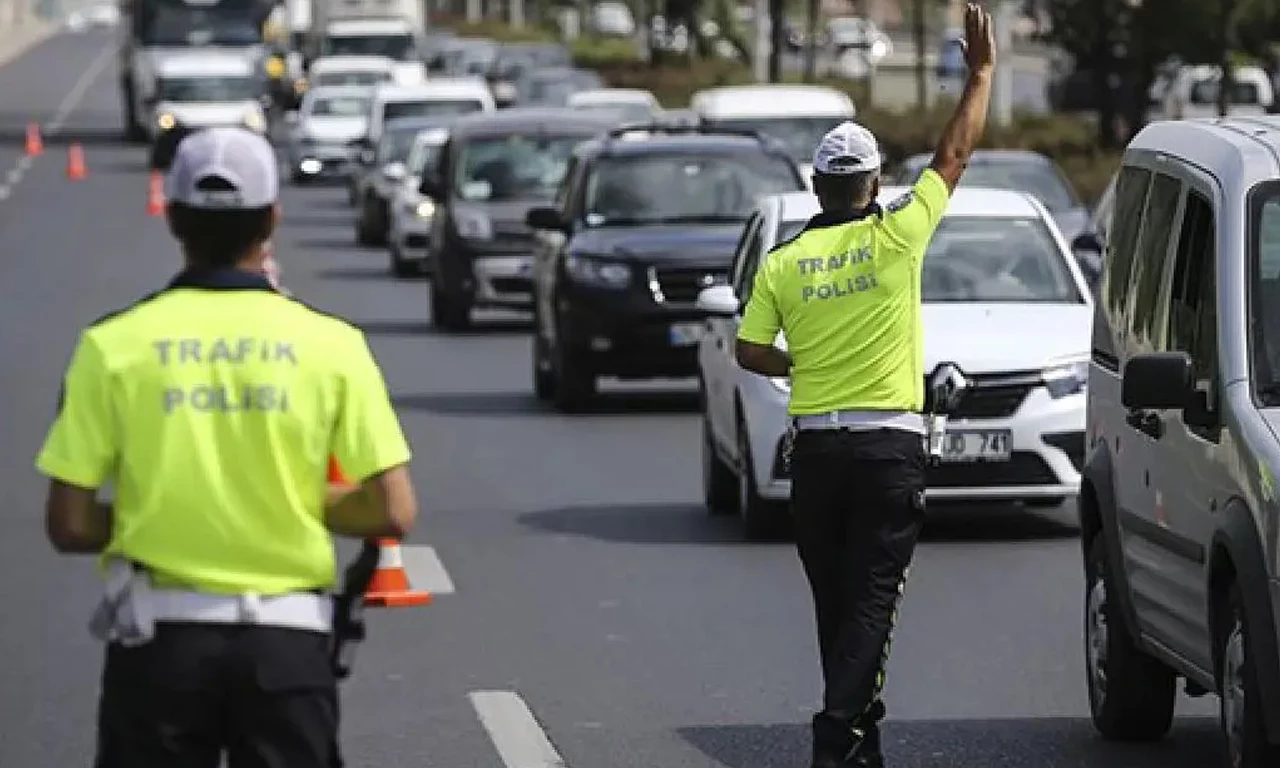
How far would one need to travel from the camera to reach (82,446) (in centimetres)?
595

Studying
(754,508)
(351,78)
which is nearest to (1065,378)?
(754,508)

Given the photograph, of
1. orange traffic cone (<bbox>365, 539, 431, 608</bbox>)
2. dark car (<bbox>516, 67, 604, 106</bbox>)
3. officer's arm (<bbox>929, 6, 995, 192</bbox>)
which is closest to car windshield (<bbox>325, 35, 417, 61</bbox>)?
dark car (<bbox>516, 67, 604, 106</bbox>)

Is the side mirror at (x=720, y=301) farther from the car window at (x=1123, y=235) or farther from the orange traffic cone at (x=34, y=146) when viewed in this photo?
the orange traffic cone at (x=34, y=146)

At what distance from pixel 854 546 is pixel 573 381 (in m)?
13.3

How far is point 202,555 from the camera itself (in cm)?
591

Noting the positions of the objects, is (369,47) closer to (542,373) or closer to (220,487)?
(542,373)

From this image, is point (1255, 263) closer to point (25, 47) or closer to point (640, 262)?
point (640, 262)

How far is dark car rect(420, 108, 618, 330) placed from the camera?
28.5 meters

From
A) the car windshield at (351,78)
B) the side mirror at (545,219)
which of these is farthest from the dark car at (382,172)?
the car windshield at (351,78)

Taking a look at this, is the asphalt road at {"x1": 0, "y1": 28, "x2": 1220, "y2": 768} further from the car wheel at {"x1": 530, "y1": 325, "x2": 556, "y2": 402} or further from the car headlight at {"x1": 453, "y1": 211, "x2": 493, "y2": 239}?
the car headlight at {"x1": 453, "y1": 211, "x2": 493, "y2": 239}

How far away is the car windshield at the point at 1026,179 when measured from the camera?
92.1ft

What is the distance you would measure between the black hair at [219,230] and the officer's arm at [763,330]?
3.57 metres

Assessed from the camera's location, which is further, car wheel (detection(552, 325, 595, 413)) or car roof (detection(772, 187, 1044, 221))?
car wheel (detection(552, 325, 595, 413))

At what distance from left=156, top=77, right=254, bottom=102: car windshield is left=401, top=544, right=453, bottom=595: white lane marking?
4690 cm
